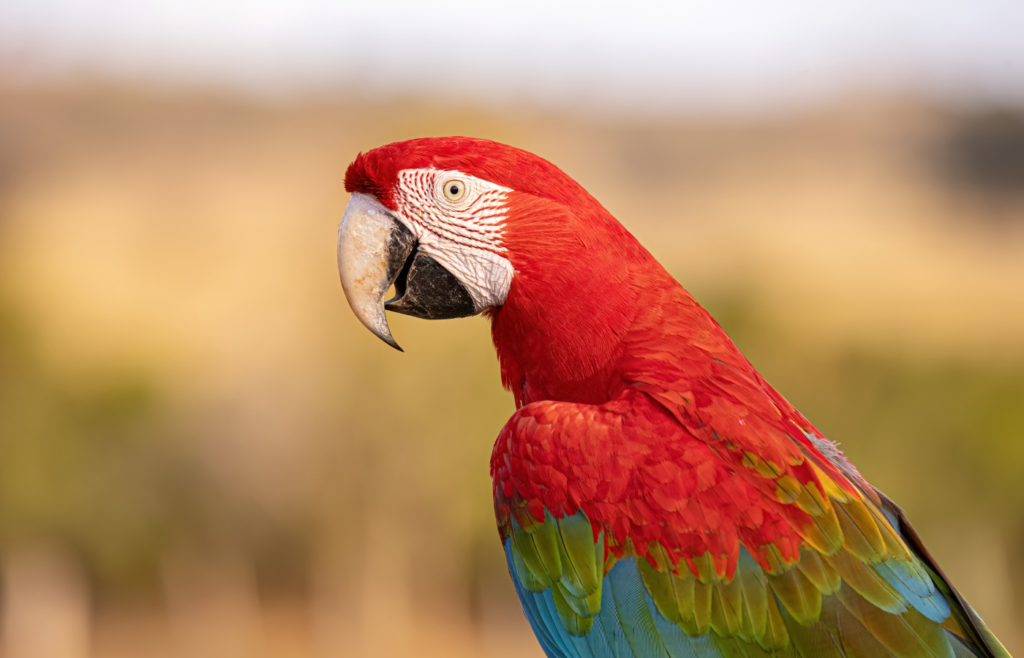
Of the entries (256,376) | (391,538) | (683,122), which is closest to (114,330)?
(256,376)

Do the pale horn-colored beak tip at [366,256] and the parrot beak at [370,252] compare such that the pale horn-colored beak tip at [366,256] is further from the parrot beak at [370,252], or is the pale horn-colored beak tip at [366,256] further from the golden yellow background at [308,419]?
the golden yellow background at [308,419]

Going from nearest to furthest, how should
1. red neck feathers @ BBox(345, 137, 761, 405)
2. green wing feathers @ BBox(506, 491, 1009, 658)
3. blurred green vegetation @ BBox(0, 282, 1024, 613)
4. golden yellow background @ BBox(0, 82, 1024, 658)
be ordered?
green wing feathers @ BBox(506, 491, 1009, 658)
red neck feathers @ BBox(345, 137, 761, 405)
blurred green vegetation @ BBox(0, 282, 1024, 613)
golden yellow background @ BBox(0, 82, 1024, 658)

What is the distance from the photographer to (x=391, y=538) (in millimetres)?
4570

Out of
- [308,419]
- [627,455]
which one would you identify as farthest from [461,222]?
[308,419]

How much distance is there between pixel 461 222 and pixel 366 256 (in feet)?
0.69

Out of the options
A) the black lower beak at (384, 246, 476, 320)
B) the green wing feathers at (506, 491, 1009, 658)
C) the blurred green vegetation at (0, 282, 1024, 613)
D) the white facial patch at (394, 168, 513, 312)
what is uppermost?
the white facial patch at (394, 168, 513, 312)

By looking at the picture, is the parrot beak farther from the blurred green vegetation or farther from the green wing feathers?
the blurred green vegetation

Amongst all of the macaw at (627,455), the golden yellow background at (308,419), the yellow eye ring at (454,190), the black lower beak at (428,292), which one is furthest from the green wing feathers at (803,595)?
the golden yellow background at (308,419)

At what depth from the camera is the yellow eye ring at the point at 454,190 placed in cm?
135

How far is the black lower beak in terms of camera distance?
4.65 ft

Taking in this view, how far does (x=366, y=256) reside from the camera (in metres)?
1.42

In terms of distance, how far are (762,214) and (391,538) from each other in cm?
517

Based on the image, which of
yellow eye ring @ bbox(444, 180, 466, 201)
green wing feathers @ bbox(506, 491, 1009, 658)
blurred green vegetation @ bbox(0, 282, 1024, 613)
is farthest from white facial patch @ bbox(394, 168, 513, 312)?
blurred green vegetation @ bbox(0, 282, 1024, 613)

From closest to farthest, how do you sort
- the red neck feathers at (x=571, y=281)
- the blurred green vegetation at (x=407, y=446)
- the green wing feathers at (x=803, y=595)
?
the green wing feathers at (x=803, y=595), the red neck feathers at (x=571, y=281), the blurred green vegetation at (x=407, y=446)
